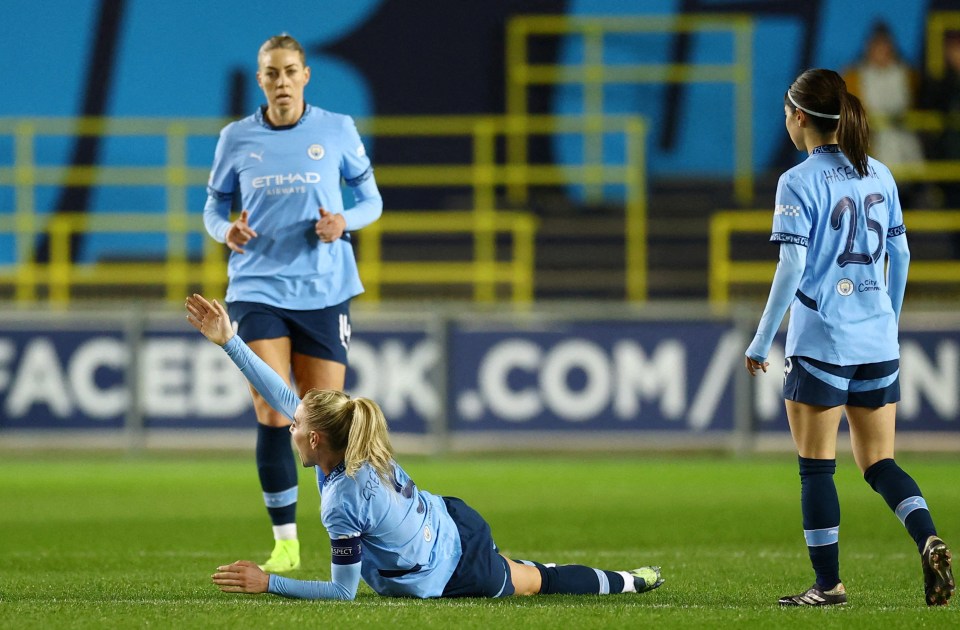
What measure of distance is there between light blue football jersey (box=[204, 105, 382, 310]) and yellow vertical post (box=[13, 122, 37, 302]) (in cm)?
894

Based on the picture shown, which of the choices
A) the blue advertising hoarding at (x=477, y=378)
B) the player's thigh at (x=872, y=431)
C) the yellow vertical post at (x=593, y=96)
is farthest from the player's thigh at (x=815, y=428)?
the yellow vertical post at (x=593, y=96)

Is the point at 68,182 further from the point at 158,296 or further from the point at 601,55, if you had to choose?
the point at 601,55

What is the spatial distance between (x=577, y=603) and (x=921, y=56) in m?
13.0

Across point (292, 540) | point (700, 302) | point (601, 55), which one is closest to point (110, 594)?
point (292, 540)

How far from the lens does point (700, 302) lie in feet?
48.7

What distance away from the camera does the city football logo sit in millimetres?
4992

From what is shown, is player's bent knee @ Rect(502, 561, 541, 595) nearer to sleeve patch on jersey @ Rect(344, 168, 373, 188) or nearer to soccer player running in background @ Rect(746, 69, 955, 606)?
soccer player running in background @ Rect(746, 69, 955, 606)

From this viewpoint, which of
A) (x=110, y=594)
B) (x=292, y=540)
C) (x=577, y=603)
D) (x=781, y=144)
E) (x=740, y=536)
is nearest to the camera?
(x=577, y=603)

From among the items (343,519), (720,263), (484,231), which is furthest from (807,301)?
(484,231)

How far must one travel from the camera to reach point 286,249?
6.34 m

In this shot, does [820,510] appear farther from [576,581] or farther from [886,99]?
[886,99]

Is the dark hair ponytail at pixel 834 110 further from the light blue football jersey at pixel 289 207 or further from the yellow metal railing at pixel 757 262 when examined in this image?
the yellow metal railing at pixel 757 262

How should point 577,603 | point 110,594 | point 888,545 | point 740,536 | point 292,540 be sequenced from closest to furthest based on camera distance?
point 577,603, point 110,594, point 292,540, point 888,545, point 740,536

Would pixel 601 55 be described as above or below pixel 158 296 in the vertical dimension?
above
